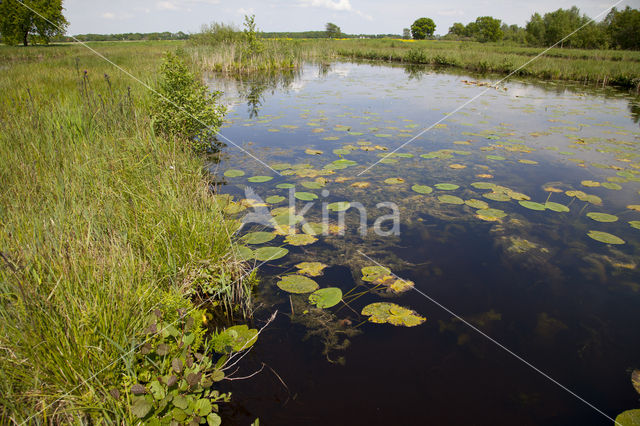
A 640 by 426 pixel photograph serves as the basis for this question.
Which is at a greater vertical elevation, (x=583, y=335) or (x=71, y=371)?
(x=71, y=371)

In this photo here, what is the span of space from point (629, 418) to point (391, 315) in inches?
48.8

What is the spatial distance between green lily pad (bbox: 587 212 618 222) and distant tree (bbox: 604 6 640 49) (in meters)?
17.2

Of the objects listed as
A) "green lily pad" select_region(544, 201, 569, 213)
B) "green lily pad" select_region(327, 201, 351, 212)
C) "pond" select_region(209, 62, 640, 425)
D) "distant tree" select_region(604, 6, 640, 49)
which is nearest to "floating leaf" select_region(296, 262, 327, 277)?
"pond" select_region(209, 62, 640, 425)

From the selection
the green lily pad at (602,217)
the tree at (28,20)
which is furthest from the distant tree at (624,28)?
the tree at (28,20)

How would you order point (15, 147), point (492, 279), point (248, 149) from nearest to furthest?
point (492, 279) < point (15, 147) < point (248, 149)

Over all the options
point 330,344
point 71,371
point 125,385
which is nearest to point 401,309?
point 330,344

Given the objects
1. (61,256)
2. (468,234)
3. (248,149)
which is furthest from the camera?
(248,149)

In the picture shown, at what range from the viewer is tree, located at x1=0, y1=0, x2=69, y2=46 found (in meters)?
14.4

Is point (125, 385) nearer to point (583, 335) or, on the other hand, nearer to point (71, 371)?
point (71, 371)

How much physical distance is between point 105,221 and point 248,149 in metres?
3.64

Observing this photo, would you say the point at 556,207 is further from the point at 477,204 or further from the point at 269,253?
the point at 269,253

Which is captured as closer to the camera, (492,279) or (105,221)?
(105,221)

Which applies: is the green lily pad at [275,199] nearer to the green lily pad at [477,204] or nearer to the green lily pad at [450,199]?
the green lily pad at [450,199]

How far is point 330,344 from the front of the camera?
201 centimetres
